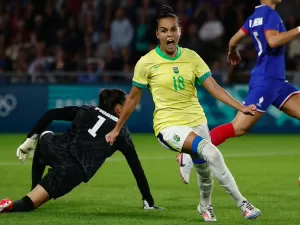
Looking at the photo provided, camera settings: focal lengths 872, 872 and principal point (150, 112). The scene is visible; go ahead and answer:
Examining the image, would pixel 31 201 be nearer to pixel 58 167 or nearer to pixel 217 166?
pixel 58 167


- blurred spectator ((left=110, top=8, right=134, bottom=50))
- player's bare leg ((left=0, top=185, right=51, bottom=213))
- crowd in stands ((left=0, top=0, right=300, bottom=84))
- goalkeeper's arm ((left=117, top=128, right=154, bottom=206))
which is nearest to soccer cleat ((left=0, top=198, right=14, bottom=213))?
player's bare leg ((left=0, top=185, right=51, bottom=213))

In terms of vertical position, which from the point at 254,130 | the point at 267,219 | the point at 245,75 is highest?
the point at 267,219

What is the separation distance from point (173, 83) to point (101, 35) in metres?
13.6

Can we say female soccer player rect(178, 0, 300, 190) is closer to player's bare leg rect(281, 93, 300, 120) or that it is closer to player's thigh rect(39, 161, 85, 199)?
player's bare leg rect(281, 93, 300, 120)

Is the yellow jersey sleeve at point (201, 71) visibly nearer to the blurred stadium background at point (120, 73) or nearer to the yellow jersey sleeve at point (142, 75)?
the yellow jersey sleeve at point (142, 75)

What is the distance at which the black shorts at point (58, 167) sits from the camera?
8.44 meters

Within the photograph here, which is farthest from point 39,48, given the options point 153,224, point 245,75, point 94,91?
point 153,224

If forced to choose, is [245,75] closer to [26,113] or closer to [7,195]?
[26,113]

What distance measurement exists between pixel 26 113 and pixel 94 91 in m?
1.57

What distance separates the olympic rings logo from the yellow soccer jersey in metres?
11.6

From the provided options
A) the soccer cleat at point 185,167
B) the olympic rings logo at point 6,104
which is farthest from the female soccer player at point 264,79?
the olympic rings logo at point 6,104

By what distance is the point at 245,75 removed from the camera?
762 inches

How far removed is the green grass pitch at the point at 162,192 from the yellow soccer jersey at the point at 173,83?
942 mm

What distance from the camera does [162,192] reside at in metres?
10.3
